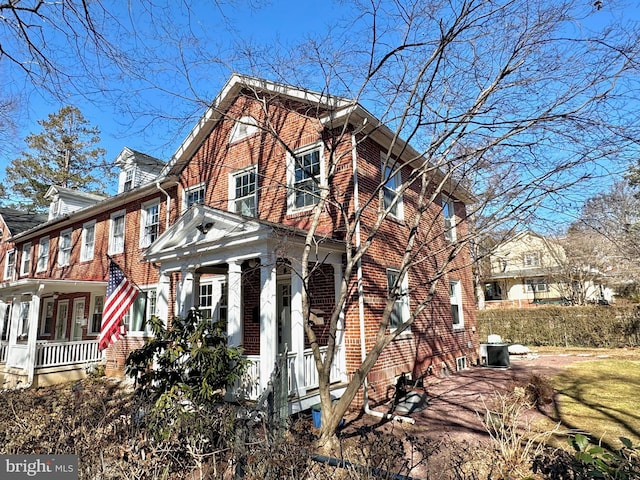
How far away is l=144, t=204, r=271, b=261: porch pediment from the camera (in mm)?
7578

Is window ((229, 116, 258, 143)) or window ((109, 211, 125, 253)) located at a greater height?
window ((229, 116, 258, 143))

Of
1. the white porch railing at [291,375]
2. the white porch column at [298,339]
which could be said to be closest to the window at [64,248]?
the white porch railing at [291,375]

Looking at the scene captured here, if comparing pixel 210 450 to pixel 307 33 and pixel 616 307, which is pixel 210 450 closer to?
pixel 307 33

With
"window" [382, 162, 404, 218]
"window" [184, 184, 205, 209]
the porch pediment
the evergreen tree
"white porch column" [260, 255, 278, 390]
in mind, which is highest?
the evergreen tree

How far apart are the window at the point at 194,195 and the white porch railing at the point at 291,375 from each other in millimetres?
6589

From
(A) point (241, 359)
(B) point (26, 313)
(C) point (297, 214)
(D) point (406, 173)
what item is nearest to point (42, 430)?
(A) point (241, 359)

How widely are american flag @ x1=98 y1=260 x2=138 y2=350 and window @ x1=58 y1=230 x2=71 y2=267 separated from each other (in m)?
10.2

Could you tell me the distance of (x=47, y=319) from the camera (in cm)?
1888

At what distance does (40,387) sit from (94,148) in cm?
2840

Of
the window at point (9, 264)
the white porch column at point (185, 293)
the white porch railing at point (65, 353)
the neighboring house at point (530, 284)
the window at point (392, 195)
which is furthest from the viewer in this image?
the neighboring house at point (530, 284)

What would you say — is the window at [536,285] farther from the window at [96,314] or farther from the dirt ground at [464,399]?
the window at [96,314]

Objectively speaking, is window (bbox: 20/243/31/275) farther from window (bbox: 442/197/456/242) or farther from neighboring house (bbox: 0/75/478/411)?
window (bbox: 442/197/456/242)

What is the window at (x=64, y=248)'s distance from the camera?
1792 cm

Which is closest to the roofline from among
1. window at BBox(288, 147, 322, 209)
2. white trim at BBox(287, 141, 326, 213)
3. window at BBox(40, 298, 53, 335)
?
window at BBox(40, 298, 53, 335)
